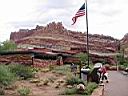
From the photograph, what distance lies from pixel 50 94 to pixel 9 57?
27986 mm

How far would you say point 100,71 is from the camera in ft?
78.7

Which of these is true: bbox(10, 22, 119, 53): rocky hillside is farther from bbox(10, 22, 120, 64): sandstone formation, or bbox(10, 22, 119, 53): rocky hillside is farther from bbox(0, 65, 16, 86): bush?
bbox(0, 65, 16, 86): bush

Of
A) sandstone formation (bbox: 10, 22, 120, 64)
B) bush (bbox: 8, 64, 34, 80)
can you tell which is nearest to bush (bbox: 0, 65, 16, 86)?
bush (bbox: 8, 64, 34, 80)

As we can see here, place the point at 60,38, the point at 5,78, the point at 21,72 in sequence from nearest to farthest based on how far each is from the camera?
the point at 5,78 < the point at 21,72 < the point at 60,38

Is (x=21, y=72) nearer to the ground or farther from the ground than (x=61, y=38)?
nearer to the ground

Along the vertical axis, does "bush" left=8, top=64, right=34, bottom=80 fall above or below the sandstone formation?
below

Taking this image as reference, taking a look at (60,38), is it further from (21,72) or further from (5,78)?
(5,78)

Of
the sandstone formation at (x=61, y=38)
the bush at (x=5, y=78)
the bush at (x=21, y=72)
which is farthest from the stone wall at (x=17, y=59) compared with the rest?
the sandstone formation at (x=61, y=38)

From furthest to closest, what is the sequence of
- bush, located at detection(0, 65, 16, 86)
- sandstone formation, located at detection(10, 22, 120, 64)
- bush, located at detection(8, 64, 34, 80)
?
sandstone formation, located at detection(10, 22, 120, 64) < bush, located at detection(8, 64, 34, 80) < bush, located at detection(0, 65, 16, 86)

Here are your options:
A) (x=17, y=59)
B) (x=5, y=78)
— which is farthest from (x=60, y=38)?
(x=5, y=78)

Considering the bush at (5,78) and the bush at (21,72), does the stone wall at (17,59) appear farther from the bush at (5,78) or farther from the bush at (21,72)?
the bush at (5,78)

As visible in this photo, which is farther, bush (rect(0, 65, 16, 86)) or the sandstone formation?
the sandstone formation

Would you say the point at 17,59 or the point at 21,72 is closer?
the point at 21,72

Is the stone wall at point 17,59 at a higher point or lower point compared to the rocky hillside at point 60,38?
lower
